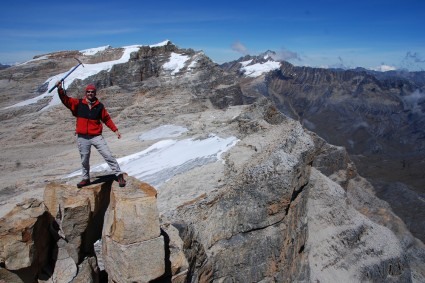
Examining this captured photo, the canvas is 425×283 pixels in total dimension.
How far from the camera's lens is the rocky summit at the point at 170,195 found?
832 cm

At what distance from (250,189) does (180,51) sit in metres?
30.3

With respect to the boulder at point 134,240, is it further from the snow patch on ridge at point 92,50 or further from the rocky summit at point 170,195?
the snow patch on ridge at point 92,50

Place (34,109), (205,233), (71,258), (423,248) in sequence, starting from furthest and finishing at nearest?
(423,248) < (34,109) < (205,233) < (71,258)

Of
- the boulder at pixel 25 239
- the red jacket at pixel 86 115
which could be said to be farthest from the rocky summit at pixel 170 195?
the red jacket at pixel 86 115

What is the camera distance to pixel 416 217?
75625mm

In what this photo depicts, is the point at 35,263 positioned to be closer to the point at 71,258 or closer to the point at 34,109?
the point at 71,258

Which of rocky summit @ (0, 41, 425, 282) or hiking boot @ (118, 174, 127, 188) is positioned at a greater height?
hiking boot @ (118, 174, 127, 188)

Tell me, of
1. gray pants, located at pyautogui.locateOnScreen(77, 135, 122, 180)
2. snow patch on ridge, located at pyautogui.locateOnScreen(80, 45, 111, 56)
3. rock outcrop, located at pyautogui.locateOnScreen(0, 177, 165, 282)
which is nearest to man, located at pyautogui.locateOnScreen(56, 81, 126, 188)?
gray pants, located at pyautogui.locateOnScreen(77, 135, 122, 180)

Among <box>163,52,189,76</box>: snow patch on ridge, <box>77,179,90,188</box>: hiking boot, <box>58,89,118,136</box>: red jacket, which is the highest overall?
<box>163,52,189,76</box>: snow patch on ridge

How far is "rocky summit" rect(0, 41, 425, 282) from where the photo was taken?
8320 mm

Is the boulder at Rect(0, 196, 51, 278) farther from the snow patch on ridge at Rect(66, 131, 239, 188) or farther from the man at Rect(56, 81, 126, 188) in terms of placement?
the snow patch on ridge at Rect(66, 131, 239, 188)

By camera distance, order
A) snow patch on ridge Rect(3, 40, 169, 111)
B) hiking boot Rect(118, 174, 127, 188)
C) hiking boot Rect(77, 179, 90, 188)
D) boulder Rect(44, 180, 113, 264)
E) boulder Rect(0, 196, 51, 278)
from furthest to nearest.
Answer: snow patch on ridge Rect(3, 40, 169, 111), hiking boot Rect(77, 179, 90, 188), hiking boot Rect(118, 174, 127, 188), boulder Rect(44, 180, 113, 264), boulder Rect(0, 196, 51, 278)

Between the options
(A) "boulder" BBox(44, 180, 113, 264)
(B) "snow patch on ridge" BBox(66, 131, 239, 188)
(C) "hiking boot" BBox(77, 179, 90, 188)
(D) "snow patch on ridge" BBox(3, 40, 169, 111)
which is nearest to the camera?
(A) "boulder" BBox(44, 180, 113, 264)

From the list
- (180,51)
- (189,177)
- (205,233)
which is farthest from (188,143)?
(180,51)
